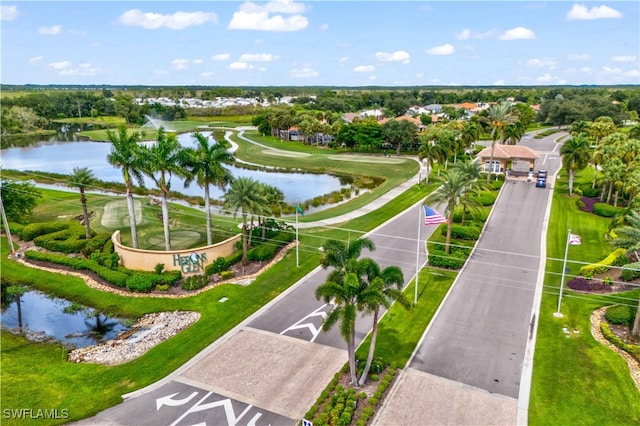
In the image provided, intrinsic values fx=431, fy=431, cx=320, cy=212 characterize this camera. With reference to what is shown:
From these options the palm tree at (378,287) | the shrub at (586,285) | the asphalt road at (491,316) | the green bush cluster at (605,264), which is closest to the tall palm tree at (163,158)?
the palm tree at (378,287)

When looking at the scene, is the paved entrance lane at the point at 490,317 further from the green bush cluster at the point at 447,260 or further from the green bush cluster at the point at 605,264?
the green bush cluster at the point at 605,264

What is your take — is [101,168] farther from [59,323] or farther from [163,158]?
[59,323]

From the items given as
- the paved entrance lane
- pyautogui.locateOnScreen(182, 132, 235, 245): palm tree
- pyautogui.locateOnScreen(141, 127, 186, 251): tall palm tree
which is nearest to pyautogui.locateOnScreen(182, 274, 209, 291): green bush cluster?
pyautogui.locateOnScreen(141, 127, 186, 251): tall palm tree

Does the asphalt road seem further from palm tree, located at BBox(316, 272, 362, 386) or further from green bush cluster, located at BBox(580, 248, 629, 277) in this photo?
palm tree, located at BBox(316, 272, 362, 386)

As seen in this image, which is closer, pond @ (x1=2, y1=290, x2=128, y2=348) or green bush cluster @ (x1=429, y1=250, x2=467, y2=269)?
pond @ (x1=2, y1=290, x2=128, y2=348)

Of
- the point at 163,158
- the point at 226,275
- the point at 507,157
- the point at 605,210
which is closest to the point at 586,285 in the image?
the point at 605,210

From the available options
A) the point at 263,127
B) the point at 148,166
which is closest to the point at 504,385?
the point at 148,166
